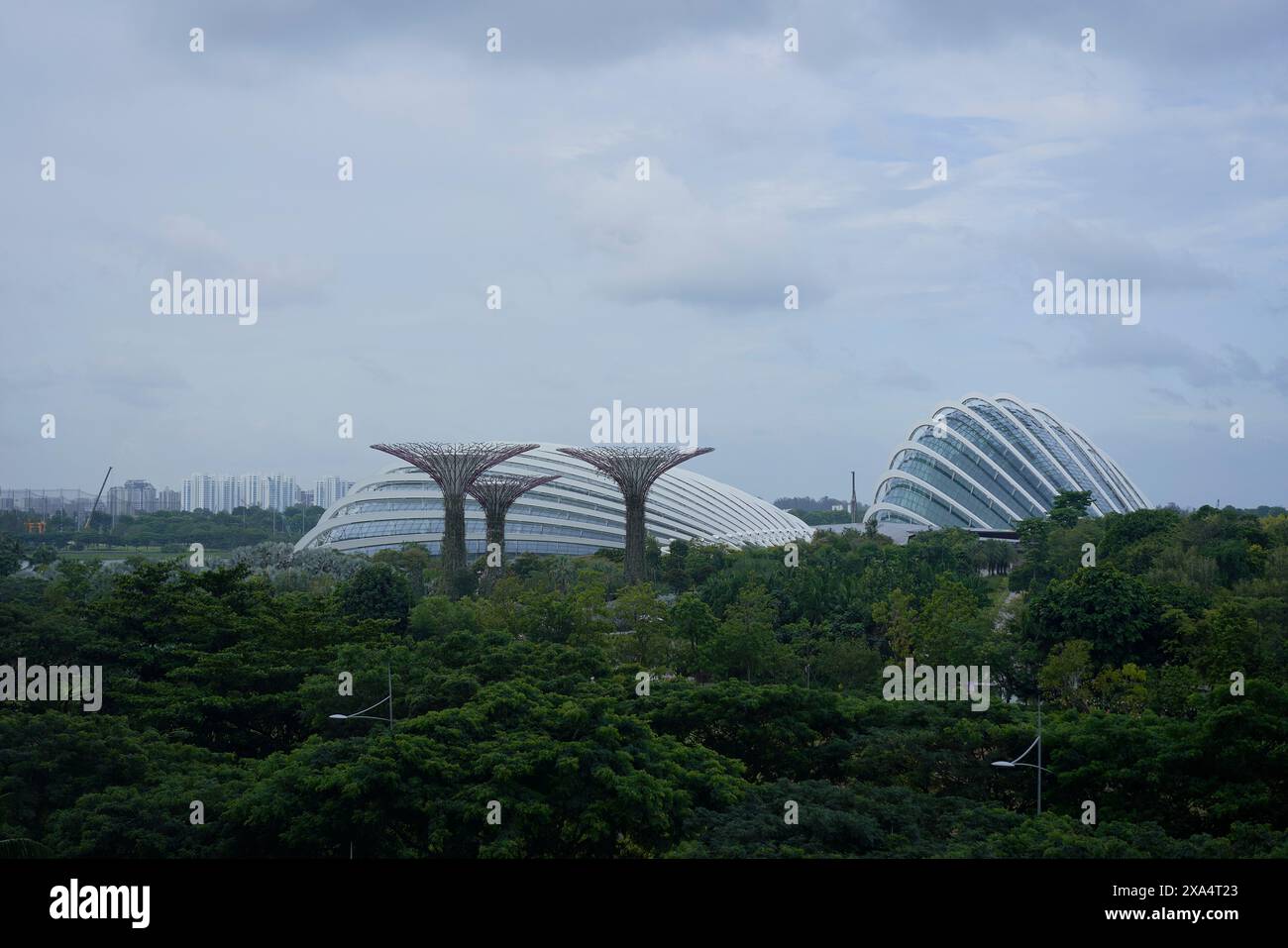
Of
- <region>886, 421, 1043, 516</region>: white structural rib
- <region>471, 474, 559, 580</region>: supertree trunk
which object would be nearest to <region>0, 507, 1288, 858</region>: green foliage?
<region>471, 474, 559, 580</region>: supertree trunk

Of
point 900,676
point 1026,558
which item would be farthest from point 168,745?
point 1026,558

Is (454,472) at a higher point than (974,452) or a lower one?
lower

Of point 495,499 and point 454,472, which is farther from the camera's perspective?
point 495,499

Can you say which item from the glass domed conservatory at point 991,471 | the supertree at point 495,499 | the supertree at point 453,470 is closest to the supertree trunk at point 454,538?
the supertree at point 453,470

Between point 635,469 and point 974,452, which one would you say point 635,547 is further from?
point 974,452

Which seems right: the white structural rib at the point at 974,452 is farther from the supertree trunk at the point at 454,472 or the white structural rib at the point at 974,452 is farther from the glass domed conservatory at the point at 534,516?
the supertree trunk at the point at 454,472

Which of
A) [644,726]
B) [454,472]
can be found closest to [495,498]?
[454,472]

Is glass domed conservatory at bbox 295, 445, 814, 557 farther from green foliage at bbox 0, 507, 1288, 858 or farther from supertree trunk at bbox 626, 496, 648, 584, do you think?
green foliage at bbox 0, 507, 1288, 858
